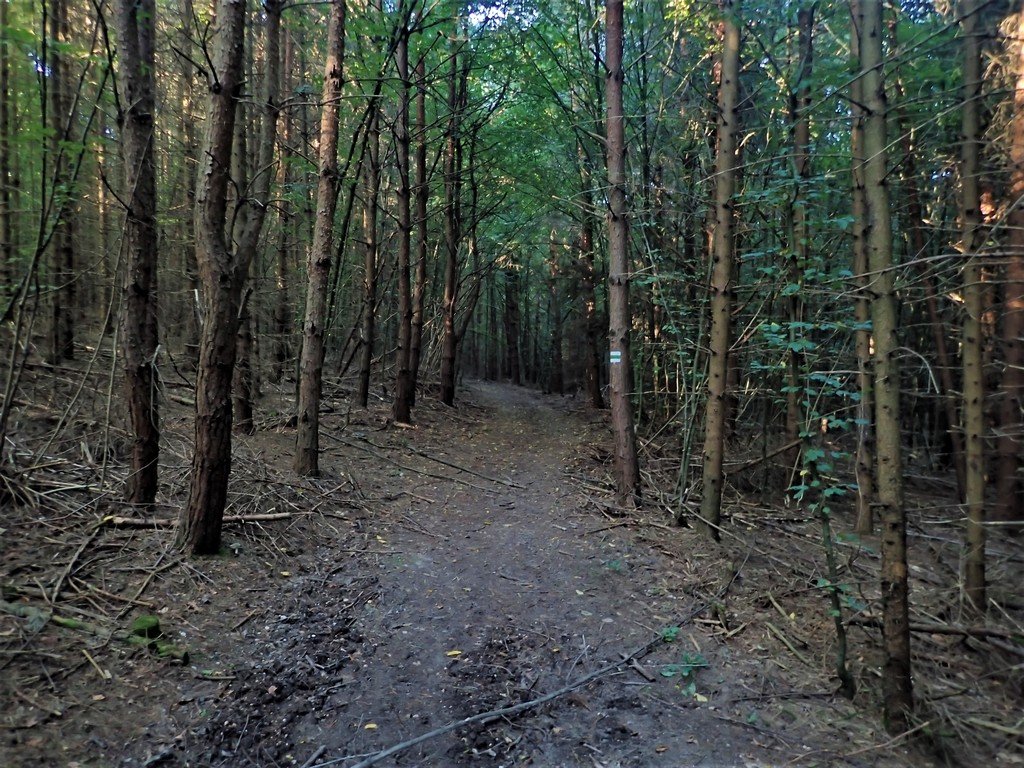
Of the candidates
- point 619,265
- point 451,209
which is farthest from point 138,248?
point 451,209

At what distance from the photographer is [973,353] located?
238 inches

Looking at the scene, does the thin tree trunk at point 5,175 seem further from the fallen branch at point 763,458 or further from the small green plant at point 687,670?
the fallen branch at point 763,458

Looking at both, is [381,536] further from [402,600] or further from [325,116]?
[325,116]

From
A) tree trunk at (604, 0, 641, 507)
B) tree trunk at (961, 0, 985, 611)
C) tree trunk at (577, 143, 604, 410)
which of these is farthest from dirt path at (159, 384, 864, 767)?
tree trunk at (577, 143, 604, 410)

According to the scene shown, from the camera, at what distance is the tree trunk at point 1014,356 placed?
6180 mm

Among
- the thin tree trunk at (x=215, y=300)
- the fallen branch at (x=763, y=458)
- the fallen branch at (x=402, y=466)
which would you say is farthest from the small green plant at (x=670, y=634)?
the fallen branch at (x=402, y=466)

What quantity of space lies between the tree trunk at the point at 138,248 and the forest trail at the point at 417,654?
688 mm

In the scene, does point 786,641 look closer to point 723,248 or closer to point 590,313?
point 723,248

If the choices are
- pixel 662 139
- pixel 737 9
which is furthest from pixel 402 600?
pixel 662 139

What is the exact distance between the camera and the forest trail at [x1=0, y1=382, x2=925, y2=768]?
11.8 ft

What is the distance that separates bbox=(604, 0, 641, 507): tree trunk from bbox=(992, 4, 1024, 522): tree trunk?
4.14 m

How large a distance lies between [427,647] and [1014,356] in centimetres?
736

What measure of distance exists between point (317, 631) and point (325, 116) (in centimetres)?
665

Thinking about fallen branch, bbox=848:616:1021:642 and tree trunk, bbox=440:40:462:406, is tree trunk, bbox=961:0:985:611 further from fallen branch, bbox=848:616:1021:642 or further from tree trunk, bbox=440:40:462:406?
tree trunk, bbox=440:40:462:406
